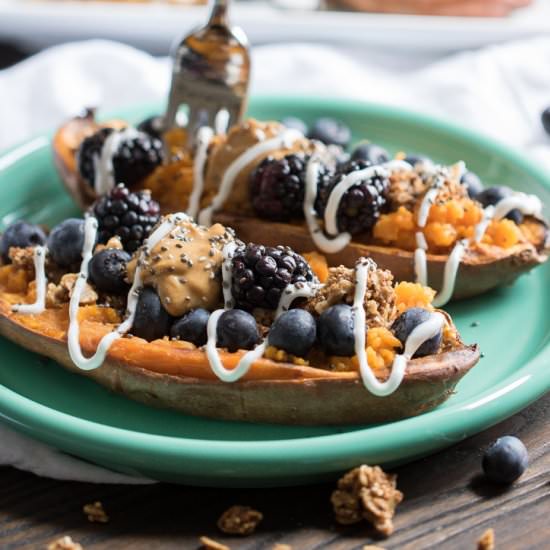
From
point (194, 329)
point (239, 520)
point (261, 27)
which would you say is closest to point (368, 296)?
point (194, 329)

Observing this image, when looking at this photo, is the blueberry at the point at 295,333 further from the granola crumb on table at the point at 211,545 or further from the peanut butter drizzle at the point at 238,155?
the peanut butter drizzle at the point at 238,155

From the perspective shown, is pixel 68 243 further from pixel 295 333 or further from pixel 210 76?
pixel 210 76

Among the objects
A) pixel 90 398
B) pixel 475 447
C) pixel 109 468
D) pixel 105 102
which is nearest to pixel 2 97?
pixel 105 102

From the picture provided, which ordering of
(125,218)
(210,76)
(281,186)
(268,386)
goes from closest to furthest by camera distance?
(268,386) → (125,218) → (281,186) → (210,76)

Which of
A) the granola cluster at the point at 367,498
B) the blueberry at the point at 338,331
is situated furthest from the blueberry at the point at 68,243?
the granola cluster at the point at 367,498

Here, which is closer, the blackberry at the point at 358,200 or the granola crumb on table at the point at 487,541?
the granola crumb on table at the point at 487,541

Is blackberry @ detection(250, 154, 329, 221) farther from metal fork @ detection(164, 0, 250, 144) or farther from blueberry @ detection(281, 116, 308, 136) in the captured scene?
blueberry @ detection(281, 116, 308, 136)

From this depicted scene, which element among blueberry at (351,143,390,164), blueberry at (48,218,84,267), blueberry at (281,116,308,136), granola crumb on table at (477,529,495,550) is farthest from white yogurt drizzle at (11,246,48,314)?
blueberry at (281,116,308,136)
